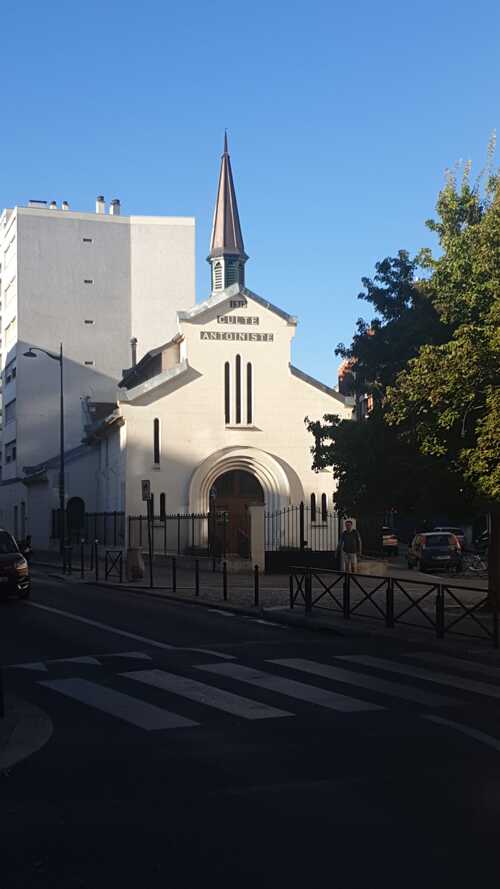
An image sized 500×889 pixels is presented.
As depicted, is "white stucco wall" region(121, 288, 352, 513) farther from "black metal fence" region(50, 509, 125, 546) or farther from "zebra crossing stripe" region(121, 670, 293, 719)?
"zebra crossing stripe" region(121, 670, 293, 719)

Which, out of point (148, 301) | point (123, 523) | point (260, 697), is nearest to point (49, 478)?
point (123, 523)

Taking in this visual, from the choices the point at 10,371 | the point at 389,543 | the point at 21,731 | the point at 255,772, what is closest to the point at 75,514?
the point at 389,543

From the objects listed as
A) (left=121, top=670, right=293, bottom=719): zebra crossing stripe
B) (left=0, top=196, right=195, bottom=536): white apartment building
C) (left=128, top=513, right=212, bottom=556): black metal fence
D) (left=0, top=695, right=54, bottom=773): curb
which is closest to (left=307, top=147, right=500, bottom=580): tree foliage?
Result: (left=121, top=670, right=293, bottom=719): zebra crossing stripe

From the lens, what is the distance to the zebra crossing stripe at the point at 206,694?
10094 mm

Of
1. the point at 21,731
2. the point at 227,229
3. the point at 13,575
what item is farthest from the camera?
the point at 227,229

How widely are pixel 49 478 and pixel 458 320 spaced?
43167mm

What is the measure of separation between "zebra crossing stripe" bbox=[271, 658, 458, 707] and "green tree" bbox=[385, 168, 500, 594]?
173 inches

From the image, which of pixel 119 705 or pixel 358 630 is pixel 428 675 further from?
pixel 358 630

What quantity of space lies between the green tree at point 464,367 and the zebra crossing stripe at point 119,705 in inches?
282

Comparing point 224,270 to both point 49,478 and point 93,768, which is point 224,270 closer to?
point 49,478

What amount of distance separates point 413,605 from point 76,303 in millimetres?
61720

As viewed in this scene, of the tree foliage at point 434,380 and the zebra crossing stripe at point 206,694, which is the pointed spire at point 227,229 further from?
the zebra crossing stripe at point 206,694

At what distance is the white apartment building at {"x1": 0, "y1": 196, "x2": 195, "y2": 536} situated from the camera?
74.8m

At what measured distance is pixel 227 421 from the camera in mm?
46875
